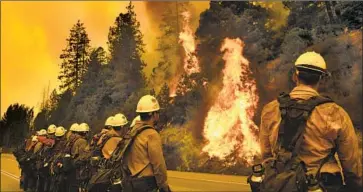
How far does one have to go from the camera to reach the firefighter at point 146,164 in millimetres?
4867

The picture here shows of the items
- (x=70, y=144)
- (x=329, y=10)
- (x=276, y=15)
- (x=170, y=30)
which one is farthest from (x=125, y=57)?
(x=70, y=144)

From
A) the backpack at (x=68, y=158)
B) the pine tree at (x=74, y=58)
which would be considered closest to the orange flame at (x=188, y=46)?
the pine tree at (x=74, y=58)

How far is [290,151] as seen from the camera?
3328mm

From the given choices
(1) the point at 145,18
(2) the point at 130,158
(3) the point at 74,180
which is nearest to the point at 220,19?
(1) the point at 145,18

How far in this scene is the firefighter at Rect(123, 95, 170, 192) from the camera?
192 inches

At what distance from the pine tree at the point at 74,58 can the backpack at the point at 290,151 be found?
2761 centimetres

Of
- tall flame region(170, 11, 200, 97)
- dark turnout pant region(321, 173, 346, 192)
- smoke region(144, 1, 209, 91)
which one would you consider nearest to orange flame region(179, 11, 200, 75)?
tall flame region(170, 11, 200, 97)

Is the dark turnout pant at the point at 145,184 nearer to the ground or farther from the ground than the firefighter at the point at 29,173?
farther from the ground

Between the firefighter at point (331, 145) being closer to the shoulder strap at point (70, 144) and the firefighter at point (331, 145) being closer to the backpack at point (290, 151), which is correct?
the backpack at point (290, 151)

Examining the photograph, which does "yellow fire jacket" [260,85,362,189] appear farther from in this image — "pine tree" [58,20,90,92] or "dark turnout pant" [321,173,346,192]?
"pine tree" [58,20,90,92]

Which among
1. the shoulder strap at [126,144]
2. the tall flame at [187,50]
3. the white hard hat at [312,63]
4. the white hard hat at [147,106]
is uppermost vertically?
the tall flame at [187,50]

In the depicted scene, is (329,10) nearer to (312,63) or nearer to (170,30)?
(170,30)

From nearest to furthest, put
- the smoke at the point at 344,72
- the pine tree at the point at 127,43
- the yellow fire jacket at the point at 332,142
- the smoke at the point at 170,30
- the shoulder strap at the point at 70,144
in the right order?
the yellow fire jacket at the point at 332,142, the shoulder strap at the point at 70,144, the smoke at the point at 344,72, the smoke at the point at 170,30, the pine tree at the point at 127,43

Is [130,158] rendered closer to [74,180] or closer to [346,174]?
[346,174]
